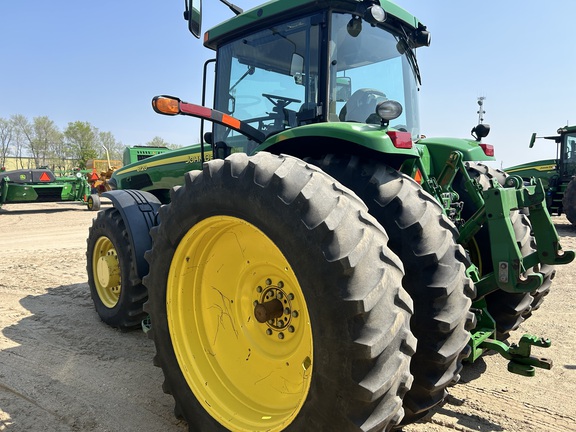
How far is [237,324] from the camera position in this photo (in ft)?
8.14

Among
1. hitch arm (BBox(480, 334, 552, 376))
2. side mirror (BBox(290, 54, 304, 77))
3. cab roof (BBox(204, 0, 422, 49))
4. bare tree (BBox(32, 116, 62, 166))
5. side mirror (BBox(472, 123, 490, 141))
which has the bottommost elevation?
hitch arm (BBox(480, 334, 552, 376))

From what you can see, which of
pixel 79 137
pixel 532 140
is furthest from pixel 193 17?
pixel 79 137

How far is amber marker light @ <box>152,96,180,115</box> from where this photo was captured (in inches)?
104

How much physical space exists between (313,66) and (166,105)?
3.27 feet

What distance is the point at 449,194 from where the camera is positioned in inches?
113

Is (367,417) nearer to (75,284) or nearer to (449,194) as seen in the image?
(449,194)

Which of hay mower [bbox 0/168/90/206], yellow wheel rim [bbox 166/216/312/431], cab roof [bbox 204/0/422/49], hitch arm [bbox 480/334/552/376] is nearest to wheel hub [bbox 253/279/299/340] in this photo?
yellow wheel rim [bbox 166/216/312/431]

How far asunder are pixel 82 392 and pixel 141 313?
980 millimetres

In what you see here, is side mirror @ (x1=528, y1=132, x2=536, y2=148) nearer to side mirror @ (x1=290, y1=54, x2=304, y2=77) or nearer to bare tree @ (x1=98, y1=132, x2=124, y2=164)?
side mirror @ (x1=290, y1=54, x2=304, y2=77)

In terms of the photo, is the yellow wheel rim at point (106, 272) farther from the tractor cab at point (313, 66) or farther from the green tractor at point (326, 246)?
the tractor cab at point (313, 66)

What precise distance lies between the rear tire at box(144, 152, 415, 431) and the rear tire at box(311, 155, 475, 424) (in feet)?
1.19

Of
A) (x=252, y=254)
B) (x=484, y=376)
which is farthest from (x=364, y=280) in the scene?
(x=484, y=376)

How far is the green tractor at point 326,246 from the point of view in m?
1.72

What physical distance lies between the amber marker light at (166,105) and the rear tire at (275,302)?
22.9 inches
